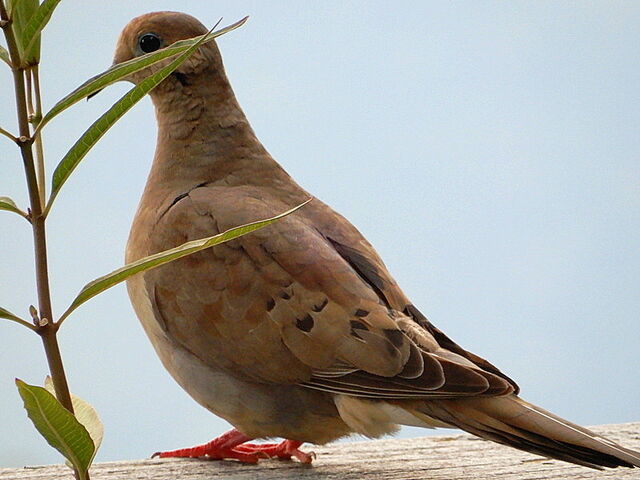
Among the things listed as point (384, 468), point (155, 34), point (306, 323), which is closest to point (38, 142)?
point (306, 323)

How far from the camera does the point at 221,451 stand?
2605mm

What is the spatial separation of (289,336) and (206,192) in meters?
0.51

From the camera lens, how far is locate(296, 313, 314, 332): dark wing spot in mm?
2316

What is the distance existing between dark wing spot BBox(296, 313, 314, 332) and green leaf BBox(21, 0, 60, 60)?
116cm

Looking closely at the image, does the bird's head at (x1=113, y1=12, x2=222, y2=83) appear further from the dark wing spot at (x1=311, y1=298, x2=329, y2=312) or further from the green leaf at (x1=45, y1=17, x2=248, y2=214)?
the green leaf at (x1=45, y1=17, x2=248, y2=214)

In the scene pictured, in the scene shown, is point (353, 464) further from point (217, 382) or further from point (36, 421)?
point (36, 421)

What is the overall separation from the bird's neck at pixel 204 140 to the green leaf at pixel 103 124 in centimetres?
139

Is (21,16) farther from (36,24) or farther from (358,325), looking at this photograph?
(358,325)

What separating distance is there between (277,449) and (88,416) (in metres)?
1.16

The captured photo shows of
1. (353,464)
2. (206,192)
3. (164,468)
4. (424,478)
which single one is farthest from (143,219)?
(424,478)

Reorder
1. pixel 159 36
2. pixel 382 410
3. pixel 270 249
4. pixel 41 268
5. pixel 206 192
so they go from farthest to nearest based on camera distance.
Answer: pixel 159 36 < pixel 206 192 < pixel 270 249 < pixel 382 410 < pixel 41 268

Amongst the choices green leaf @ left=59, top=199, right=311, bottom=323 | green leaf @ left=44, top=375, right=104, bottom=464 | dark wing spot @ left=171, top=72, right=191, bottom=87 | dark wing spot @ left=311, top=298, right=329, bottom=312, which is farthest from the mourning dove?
green leaf @ left=59, top=199, right=311, bottom=323

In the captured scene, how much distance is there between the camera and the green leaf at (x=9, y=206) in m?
1.31

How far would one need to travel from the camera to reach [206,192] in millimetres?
2627
